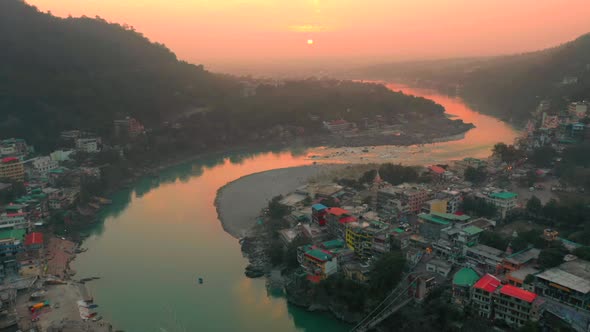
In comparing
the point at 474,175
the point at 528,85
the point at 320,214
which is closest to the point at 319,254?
the point at 320,214

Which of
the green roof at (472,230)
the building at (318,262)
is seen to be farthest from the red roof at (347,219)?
the green roof at (472,230)

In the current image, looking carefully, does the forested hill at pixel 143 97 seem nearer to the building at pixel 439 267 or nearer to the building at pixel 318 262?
the building at pixel 318 262

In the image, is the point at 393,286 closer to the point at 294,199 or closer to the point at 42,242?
the point at 294,199

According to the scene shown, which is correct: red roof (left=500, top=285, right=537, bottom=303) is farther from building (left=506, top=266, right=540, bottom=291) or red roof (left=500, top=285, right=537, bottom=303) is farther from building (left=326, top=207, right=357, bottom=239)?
building (left=326, top=207, right=357, bottom=239)

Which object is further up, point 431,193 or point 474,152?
point 431,193

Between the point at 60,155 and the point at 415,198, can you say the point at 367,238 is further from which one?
the point at 60,155

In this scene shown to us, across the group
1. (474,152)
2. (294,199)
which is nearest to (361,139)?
(474,152)
